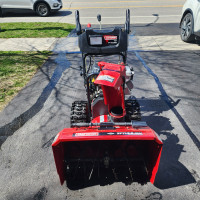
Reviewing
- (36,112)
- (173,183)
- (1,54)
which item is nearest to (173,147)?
(173,183)

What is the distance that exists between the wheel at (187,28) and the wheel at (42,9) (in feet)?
30.4

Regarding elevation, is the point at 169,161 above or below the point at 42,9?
below

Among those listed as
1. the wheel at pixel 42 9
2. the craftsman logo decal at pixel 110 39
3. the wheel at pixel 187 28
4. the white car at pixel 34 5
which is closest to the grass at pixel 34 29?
the white car at pixel 34 5

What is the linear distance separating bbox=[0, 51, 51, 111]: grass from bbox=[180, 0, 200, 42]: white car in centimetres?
597

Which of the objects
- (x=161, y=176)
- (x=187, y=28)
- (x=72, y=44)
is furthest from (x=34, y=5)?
(x=161, y=176)

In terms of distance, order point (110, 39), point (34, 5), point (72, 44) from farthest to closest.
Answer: point (34, 5) < point (72, 44) < point (110, 39)

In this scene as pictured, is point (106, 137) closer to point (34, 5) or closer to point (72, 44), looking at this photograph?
point (72, 44)

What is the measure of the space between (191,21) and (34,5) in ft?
33.7

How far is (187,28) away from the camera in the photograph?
8.69m

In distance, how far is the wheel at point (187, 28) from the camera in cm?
823

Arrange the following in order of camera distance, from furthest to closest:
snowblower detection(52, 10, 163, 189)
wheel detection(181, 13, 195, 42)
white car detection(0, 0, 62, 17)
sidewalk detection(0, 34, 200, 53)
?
white car detection(0, 0, 62, 17) < sidewalk detection(0, 34, 200, 53) < wheel detection(181, 13, 195, 42) < snowblower detection(52, 10, 163, 189)

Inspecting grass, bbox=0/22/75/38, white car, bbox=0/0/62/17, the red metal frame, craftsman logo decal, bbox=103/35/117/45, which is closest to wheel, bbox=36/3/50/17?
white car, bbox=0/0/62/17

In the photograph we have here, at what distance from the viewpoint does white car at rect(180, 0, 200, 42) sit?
7766 millimetres

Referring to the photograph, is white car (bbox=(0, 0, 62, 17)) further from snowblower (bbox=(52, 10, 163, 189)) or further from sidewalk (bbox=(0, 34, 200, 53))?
snowblower (bbox=(52, 10, 163, 189))
